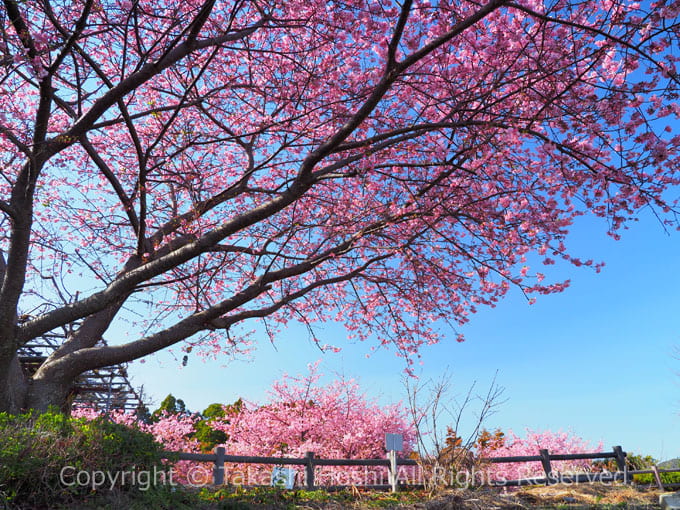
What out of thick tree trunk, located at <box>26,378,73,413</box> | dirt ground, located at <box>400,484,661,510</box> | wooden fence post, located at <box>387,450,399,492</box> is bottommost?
dirt ground, located at <box>400,484,661,510</box>

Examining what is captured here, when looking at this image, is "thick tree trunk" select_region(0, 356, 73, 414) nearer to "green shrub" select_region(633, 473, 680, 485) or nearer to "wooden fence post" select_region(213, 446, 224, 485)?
"wooden fence post" select_region(213, 446, 224, 485)

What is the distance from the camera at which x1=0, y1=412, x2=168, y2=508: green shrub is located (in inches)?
178

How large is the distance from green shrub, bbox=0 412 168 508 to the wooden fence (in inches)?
19.7

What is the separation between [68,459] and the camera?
15.8 feet

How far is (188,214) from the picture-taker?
809 cm

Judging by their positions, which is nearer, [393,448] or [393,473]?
[393,448]

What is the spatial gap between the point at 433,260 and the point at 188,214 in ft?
15.6

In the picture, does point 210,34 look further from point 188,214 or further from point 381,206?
point 381,206

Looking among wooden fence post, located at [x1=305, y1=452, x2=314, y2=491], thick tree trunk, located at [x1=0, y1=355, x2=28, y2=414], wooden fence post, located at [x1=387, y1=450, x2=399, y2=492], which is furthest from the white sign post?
thick tree trunk, located at [x1=0, y1=355, x2=28, y2=414]

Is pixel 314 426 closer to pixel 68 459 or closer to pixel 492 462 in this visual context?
pixel 492 462

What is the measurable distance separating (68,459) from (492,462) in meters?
7.01

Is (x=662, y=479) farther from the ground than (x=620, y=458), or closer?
closer

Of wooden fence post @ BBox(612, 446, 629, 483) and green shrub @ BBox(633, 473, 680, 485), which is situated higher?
wooden fence post @ BBox(612, 446, 629, 483)

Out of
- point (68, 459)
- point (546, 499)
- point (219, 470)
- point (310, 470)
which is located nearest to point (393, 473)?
point (310, 470)
